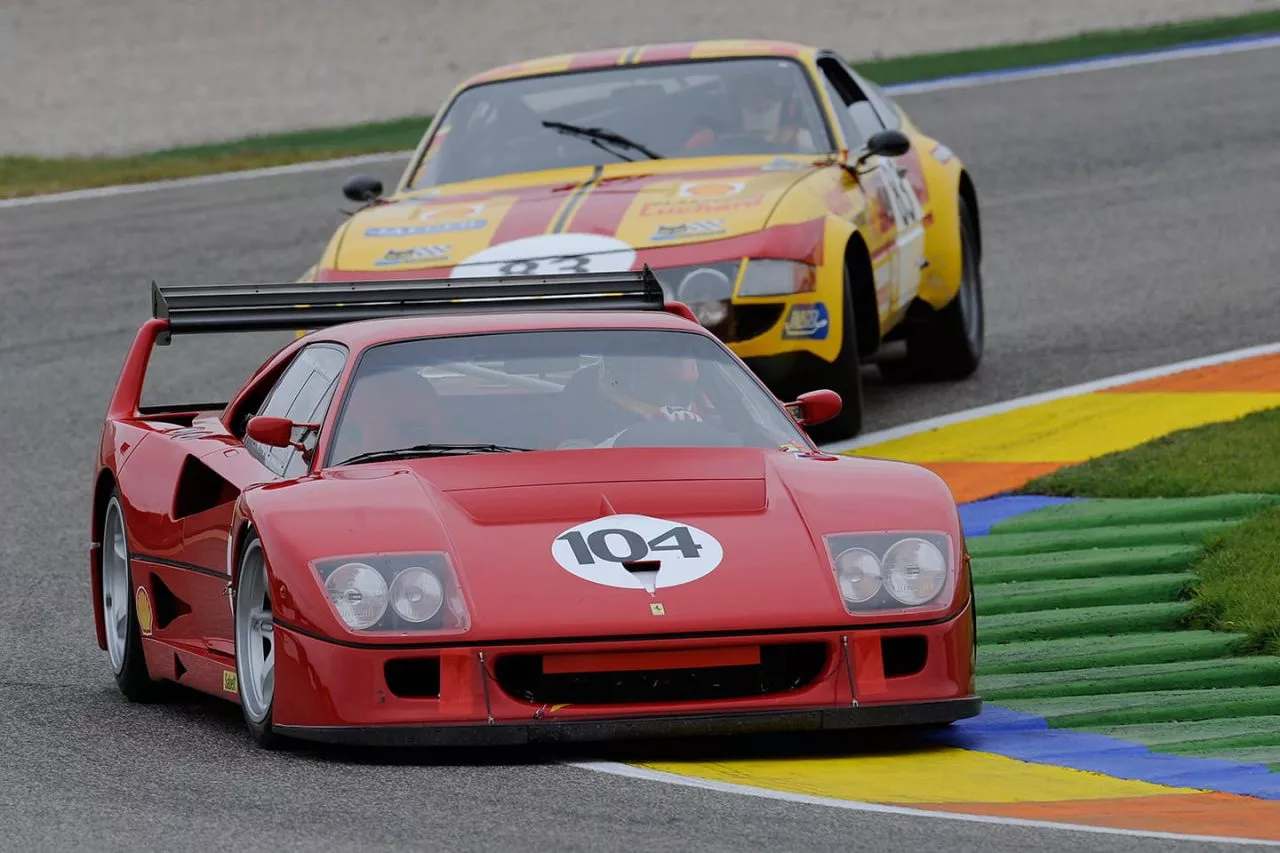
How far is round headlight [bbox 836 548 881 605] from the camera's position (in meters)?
5.71

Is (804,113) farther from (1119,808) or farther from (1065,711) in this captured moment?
(1119,808)

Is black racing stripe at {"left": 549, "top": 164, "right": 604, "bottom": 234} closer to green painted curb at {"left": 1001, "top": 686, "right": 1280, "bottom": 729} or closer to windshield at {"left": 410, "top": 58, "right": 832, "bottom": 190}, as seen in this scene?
windshield at {"left": 410, "top": 58, "right": 832, "bottom": 190}

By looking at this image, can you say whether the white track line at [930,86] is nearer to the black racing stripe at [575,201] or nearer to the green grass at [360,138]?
the green grass at [360,138]

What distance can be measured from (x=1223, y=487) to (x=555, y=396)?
10.3 ft

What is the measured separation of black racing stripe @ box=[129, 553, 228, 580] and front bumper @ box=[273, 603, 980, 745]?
756 mm

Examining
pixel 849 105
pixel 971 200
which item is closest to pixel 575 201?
pixel 849 105

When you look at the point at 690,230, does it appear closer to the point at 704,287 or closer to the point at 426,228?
the point at 704,287

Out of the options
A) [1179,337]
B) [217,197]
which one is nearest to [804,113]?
[1179,337]

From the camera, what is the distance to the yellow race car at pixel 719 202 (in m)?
9.77

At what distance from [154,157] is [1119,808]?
16636 millimetres

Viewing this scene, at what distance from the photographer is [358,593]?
557cm

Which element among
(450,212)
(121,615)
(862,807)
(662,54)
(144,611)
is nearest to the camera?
(862,807)

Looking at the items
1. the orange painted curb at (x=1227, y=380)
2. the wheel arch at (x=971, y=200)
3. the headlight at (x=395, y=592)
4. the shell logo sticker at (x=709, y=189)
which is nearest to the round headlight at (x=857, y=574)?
the headlight at (x=395, y=592)

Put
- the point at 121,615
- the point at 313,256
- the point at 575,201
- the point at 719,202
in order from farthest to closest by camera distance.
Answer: the point at 313,256 < the point at 575,201 < the point at 719,202 < the point at 121,615
